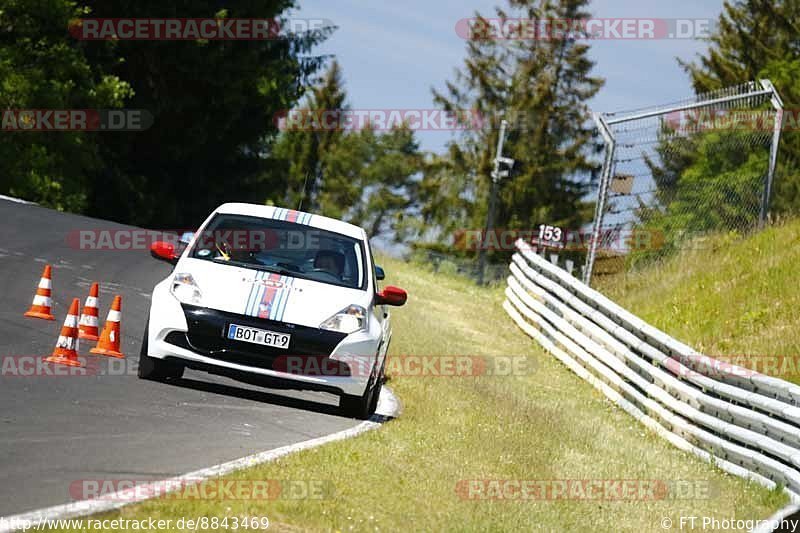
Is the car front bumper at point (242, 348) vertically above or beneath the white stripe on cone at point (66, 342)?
above

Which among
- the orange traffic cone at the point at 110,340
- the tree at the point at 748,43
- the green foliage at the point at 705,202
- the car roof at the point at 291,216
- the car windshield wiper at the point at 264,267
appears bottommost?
the orange traffic cone at the point at 110,340

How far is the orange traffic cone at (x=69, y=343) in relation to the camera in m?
12.1

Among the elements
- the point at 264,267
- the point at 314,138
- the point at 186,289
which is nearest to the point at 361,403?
the point at 264,267

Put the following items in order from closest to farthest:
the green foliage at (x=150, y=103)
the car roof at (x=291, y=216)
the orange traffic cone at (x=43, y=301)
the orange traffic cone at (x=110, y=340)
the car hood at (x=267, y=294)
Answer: the car hood at (x=267, y=294)
the car roof at (x=291, y=216)
the orange traffic cone at (x=110, y=340)
the orange traffic cone at (x=43, y=301)
the green foliage at (x=150, y=103)

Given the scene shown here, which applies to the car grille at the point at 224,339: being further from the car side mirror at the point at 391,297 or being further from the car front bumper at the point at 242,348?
the car side mirror at the point at 391,297

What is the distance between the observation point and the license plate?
1101cm

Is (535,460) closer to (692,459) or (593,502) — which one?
(593,502)

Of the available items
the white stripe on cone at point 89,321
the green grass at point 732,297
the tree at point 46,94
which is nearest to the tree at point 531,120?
the tree at point 46,94

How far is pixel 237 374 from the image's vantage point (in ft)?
36.4

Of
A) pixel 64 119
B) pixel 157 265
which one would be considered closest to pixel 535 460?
pixel 157 265

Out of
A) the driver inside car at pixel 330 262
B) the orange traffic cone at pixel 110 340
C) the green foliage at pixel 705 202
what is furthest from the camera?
the green foliage at pixel 705 202

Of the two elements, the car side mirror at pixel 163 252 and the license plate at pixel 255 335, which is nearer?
the license plate at pixel 255 335

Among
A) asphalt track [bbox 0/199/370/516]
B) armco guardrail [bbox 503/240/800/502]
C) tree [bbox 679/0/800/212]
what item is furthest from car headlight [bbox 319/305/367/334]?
tree [bbox 679/0/800/212]

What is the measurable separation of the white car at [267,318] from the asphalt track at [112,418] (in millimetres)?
378
